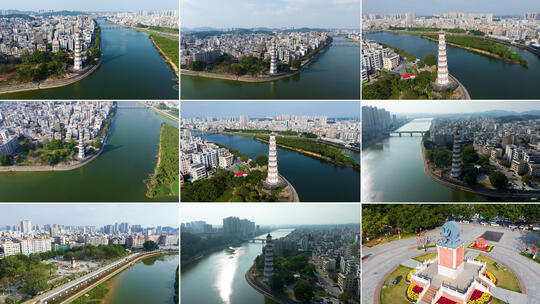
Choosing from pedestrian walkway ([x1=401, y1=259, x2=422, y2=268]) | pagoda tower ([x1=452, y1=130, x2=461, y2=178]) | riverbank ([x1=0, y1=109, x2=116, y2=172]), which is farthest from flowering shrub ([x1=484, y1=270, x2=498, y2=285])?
riverbank ([x1=0, y1=109, x2=116, y2=172])

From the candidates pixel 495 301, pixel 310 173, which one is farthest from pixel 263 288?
pixel 495 301

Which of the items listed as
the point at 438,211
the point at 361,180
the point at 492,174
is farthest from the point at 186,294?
the point at 492,174

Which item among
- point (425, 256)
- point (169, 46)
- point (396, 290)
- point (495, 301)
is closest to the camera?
point (495, 301)

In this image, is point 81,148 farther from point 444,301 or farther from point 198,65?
point 444,301

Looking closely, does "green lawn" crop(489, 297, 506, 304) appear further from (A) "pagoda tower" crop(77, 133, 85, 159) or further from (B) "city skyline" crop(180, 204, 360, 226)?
(A) "pagoda tower" crop(77, 133, 85, 159)

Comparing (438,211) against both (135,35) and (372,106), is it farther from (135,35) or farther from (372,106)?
(135,35)
